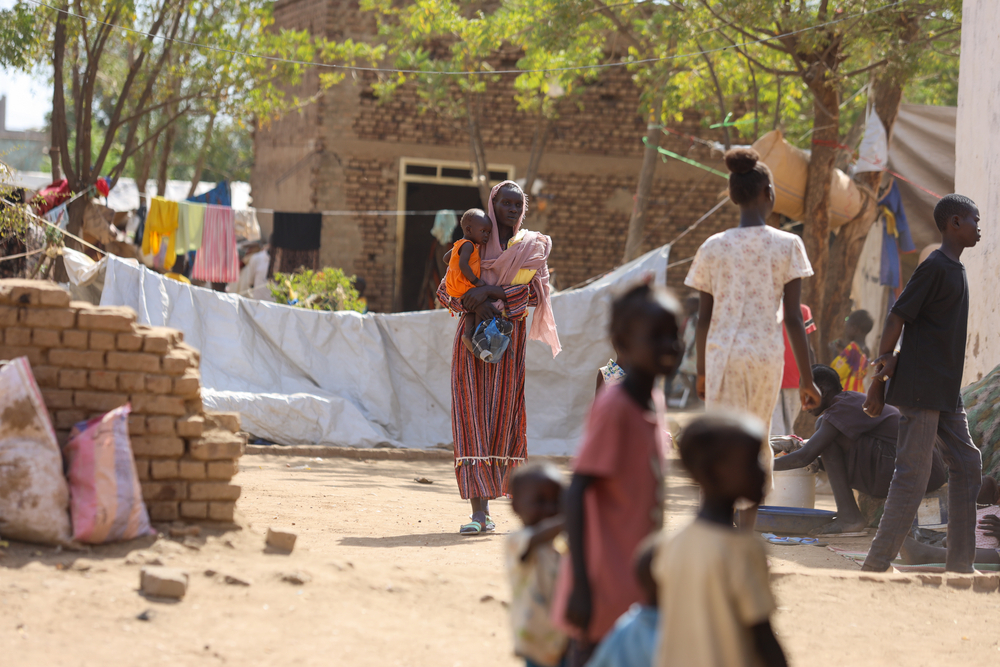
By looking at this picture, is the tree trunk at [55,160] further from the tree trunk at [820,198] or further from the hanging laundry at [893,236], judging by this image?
the hanging laundry at [893,236]

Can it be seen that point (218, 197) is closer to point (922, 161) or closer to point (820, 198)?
point (820, 198)

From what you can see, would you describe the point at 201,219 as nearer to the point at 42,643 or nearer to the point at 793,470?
the point at 793,470

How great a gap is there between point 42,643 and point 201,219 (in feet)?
33.7

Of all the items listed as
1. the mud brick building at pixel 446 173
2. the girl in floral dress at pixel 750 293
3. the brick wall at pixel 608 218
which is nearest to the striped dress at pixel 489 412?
the girl in floral dress at pixel 750 293

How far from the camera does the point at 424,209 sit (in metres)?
16.7

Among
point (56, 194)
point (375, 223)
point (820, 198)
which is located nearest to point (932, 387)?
point (820, 198)

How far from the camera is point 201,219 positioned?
41.8 ft

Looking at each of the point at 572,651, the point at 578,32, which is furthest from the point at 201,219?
the point at 572,651

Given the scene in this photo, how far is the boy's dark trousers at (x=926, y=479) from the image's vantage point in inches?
179

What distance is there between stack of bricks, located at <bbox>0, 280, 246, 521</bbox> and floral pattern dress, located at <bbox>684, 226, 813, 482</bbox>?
7.60 ft

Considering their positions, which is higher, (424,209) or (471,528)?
(424,209)

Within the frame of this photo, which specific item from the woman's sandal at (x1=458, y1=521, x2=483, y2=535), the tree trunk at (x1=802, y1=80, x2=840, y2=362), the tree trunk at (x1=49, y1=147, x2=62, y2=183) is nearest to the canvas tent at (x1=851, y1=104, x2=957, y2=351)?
the tree trunk at (x1=802, y1=80, x2=840, y2=362)

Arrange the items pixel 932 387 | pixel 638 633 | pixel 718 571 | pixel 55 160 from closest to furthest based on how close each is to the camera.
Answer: pixel 718 571, pixel 638 633, pixel 932 387, pixel 55 160

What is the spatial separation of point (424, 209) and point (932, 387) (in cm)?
1283
